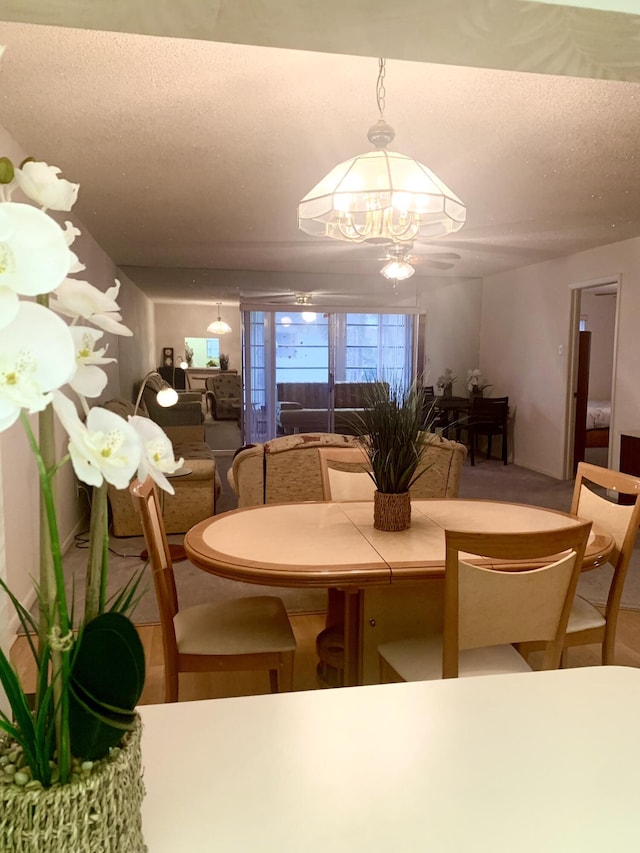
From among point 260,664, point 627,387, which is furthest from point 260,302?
point 260,664

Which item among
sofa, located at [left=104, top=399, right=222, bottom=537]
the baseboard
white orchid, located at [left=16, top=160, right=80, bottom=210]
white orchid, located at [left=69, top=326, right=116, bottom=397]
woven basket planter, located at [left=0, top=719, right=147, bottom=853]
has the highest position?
white orchid, located at [left=16, top=160, right=80, bottom=210]

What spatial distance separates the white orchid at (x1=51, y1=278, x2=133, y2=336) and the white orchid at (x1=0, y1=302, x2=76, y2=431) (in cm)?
8

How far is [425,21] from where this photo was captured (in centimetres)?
100

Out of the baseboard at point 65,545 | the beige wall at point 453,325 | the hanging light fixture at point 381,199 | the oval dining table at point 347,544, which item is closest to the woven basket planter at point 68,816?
the oval dining table at point 347,544

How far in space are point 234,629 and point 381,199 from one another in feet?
5.74

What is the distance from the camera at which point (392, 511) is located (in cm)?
216

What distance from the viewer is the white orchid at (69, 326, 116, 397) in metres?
0.55

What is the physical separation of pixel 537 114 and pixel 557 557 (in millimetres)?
1992

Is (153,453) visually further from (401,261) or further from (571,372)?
(571,372)

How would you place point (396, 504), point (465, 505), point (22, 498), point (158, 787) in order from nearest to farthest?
1. point (158, 787)
2. point (396, 504)
3. point (465, 505)
4. point (22, 498)

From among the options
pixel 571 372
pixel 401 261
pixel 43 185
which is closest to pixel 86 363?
pixel 43 185

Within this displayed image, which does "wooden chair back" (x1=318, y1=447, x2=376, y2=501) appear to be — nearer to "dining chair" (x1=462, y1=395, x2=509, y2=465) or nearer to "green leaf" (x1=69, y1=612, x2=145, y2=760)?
"green leaf" (x1=69, y1=612, x2=145, y2=760)

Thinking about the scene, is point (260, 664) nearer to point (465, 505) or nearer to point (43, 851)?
point (465, 505)

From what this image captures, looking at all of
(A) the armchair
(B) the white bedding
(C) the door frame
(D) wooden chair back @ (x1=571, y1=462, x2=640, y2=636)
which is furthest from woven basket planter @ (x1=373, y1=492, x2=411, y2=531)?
(A) the armchair
